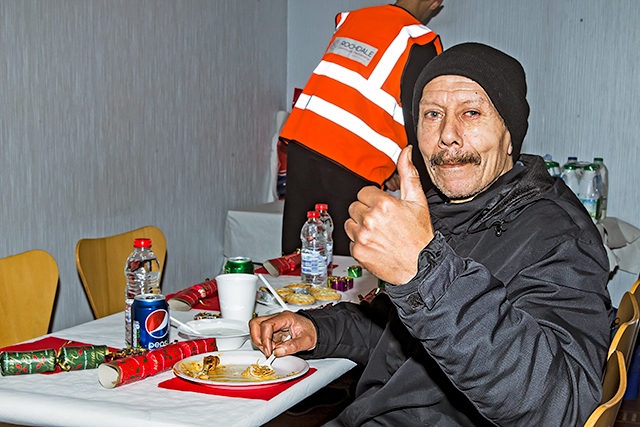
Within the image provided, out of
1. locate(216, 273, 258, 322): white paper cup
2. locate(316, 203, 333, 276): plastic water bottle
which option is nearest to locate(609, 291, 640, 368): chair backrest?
locate(216, 273, 258, 322): white paper cup

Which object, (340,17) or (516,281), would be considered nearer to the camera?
(516,281)

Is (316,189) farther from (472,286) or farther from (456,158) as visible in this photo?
(472,286)

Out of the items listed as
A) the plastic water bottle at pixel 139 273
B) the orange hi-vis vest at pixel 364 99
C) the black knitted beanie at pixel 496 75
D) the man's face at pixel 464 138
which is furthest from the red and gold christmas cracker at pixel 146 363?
the orange hi-vis vest at pixel 364 99

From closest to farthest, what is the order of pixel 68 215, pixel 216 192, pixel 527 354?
pixel 527 354 < pixel 68 215 < pixel 216 192

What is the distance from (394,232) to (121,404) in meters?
0.61

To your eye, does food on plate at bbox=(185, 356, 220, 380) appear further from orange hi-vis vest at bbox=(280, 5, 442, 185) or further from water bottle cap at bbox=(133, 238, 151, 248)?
orange hi-vis vest at bbox=(280, 5, 442, 185)

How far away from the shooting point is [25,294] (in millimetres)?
2111

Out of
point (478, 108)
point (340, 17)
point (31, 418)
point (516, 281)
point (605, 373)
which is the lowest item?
point (31, 418)

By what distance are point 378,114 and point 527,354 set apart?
7.11 ft

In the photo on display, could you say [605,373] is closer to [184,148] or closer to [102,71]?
[102,71]

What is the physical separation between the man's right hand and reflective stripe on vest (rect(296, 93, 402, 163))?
158cm

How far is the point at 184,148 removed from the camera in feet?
12.4

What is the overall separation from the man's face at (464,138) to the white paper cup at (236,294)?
0.57 metres

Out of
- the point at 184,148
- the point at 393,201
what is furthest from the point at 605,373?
the point at 184,148
